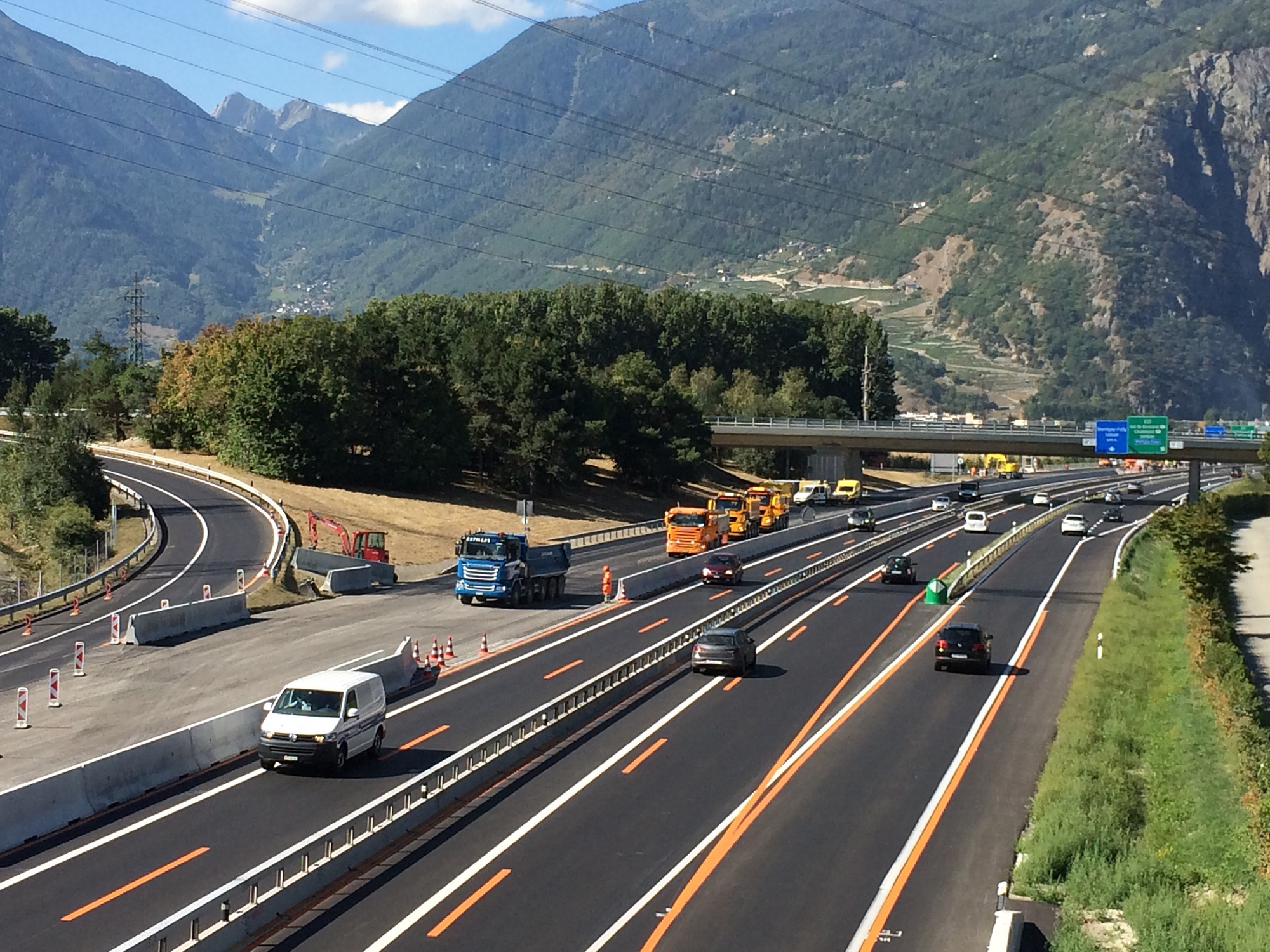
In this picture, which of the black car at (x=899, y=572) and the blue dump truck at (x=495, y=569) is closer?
A: the blue dump truck at (x=495, y=569)

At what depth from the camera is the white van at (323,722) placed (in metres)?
30.3

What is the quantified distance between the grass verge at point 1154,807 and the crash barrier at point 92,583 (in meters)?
38.0

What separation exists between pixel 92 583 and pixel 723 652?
32.8m

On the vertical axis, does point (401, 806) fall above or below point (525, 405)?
below

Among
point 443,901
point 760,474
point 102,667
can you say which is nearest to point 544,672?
point 102,667

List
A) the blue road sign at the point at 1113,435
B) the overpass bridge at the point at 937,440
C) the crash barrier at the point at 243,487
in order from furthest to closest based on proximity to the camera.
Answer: the overpass bridge at the point at 937,440 → the blue road sign at the point at 1113,435 → the crash barrier at the point at 243,487

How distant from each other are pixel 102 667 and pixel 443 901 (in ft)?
83.0

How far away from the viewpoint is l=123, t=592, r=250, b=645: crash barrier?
4897cm

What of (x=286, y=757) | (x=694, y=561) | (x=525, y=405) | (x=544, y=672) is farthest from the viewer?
(x=525, y=405)

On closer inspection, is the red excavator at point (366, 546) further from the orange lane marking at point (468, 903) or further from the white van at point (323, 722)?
the orange lane marking at point (468, 903)

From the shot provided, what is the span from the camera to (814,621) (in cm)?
5666

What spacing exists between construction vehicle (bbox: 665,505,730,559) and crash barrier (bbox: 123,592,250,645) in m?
29.9

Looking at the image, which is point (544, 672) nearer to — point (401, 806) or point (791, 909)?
point (401, 806)

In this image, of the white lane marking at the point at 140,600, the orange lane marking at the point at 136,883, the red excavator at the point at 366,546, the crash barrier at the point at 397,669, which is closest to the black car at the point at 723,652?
the crash barrier at the point at 397,669
